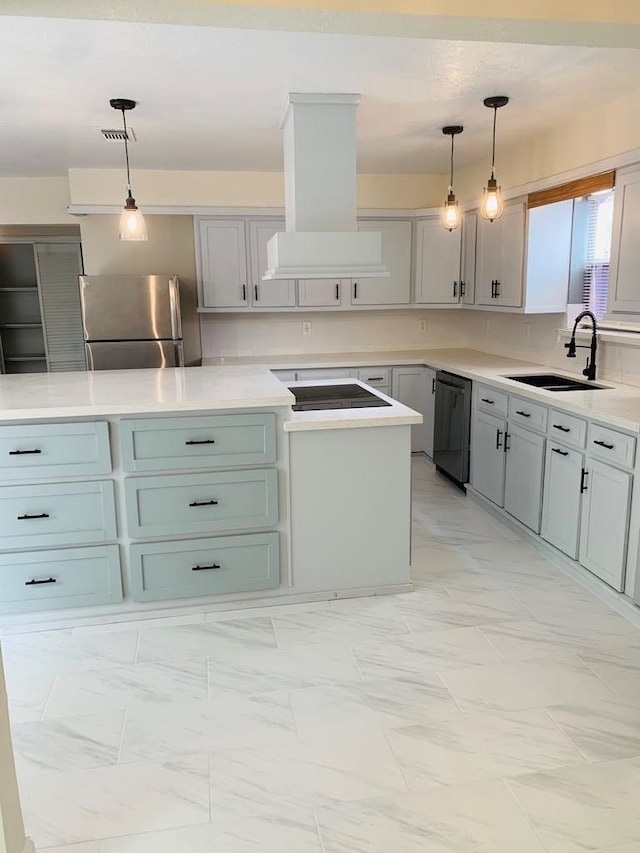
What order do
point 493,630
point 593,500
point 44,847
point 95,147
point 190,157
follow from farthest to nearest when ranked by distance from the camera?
point 190,157 → point 95,147 → point 593,500 → point 493,630 → point 44,847

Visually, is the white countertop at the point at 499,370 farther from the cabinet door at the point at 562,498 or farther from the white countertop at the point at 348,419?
the white countertop at the point at 348,419

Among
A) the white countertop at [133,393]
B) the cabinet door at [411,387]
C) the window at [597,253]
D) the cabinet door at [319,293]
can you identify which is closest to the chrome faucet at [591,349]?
the window at [597,253]

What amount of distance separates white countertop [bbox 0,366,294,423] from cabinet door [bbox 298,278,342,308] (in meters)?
1.79

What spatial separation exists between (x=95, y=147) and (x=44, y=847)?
396 cm

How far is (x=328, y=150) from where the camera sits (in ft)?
10.6

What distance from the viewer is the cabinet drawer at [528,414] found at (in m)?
3.43

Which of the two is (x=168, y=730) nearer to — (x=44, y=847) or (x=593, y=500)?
(x=44, y=847)

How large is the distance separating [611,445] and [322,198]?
1.84 metres

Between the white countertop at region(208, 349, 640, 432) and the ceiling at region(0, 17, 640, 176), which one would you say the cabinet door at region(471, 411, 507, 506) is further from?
the ceiling at region(0, 17, 640, 176)

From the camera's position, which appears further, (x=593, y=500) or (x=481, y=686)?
(x=593, y=500)

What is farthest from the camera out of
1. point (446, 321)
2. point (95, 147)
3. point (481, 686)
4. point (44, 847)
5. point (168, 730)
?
point (446, 321)

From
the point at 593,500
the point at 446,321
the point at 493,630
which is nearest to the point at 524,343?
the point at 446,321

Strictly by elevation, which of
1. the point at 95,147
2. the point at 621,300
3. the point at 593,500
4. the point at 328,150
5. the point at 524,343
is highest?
the point at 95,147

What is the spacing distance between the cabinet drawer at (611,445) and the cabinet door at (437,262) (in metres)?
2.58
